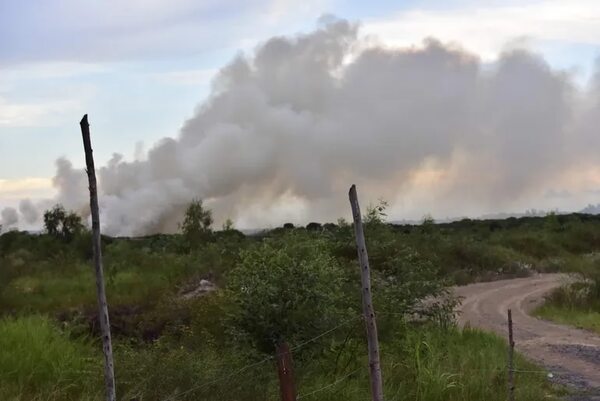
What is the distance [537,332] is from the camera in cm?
1906

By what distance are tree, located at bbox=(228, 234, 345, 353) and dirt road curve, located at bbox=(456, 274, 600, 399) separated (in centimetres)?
552

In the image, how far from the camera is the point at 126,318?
58.0 feet

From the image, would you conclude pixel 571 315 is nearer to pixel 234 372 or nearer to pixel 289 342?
pixel 289 342

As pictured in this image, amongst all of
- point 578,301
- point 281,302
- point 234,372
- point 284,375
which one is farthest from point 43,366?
point 578,301

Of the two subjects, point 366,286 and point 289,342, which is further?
point 289,342

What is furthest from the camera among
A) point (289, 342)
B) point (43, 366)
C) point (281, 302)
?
point (43, 366)

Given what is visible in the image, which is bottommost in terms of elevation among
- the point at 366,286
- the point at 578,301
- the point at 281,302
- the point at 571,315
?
the point at 571,315

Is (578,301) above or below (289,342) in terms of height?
below

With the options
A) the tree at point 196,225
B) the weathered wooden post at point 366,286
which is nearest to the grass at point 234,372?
the weathered wooden post at point 366,286

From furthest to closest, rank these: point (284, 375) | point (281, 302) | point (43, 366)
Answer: point (43, 366)
point (281, 302)
point (284, 375)

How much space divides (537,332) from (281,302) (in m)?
12.3

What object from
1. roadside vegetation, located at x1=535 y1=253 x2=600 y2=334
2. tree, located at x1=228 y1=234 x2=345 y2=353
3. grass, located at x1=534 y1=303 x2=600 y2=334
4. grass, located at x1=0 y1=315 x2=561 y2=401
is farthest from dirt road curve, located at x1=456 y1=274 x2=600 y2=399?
tree, located at x1=228 y1=234 x2=345 y2=353

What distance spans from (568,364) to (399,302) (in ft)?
14.4

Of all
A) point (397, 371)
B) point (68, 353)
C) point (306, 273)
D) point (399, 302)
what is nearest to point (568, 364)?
point (399, 302)
